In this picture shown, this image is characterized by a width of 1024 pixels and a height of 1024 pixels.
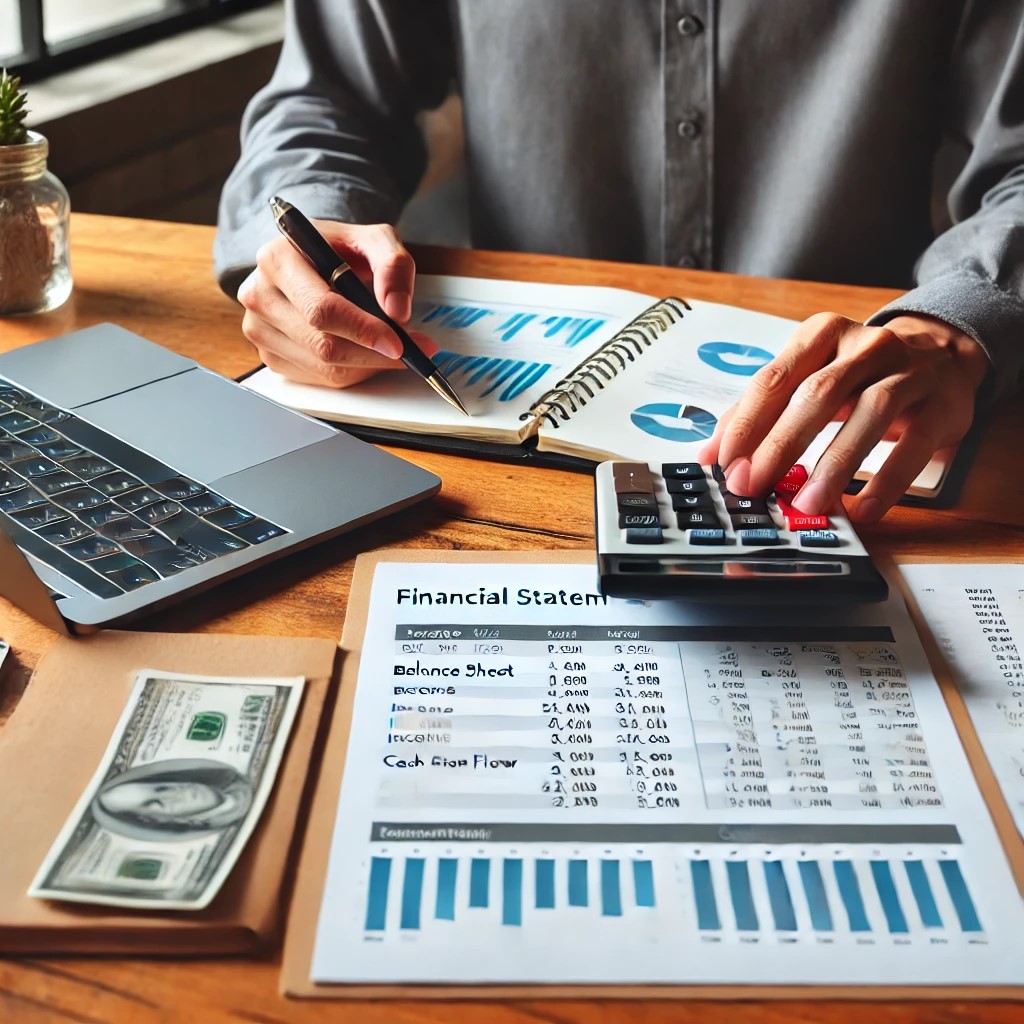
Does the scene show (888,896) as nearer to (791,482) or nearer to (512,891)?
(512,891)

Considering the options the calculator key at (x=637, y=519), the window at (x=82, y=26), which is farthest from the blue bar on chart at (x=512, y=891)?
the window at (x=82, y=26)

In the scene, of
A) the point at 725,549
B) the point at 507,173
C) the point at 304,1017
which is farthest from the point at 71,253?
the point at 304,1017

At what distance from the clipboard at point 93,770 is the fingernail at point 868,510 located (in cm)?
32

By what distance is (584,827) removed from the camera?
43cm

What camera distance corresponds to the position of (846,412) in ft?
2.36

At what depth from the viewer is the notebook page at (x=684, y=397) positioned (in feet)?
2.35

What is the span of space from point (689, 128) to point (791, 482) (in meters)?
0.68

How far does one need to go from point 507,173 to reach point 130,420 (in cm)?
72

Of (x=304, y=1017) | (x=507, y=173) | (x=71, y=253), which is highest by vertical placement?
(x=507, y=173)

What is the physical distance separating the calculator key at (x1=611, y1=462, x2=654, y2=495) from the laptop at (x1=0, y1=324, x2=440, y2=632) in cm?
11

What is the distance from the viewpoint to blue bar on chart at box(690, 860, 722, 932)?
1.29 ft

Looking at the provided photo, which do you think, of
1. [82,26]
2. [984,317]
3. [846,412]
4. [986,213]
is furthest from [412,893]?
[82,26]

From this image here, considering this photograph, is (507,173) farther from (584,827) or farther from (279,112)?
(584,827)

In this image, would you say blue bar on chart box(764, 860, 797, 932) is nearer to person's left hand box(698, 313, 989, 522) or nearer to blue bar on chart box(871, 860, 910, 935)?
blue bar on chart box(871, 860, 910, 935)
